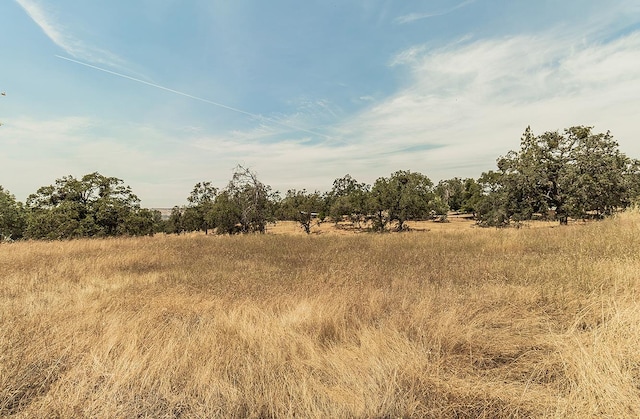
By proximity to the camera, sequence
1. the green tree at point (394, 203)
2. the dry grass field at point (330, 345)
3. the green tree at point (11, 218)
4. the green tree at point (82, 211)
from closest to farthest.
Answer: the dry grass field at point (330, 345) → the green tree at point (82, 211) → the green tree at point (394, 203) → the green tree at point (11, 218)

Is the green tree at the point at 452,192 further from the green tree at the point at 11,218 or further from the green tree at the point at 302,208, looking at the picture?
the green tree at the point at 11,218

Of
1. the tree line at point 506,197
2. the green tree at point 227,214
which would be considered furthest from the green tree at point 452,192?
the green tree at point 227,214

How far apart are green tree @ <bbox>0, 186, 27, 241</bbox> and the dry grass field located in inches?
1664

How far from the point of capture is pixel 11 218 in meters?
36.4

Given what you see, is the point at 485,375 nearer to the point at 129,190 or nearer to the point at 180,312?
the point at 180,312

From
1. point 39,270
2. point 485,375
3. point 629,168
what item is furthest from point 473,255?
point 629,168

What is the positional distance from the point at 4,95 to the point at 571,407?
830 cm

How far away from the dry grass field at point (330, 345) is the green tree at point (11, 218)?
1664 inches

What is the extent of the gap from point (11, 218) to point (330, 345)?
50.7m

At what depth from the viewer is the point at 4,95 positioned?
4.84 m

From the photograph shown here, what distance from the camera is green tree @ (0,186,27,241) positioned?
35.4 metres

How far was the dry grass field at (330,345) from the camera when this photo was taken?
2.35 meters

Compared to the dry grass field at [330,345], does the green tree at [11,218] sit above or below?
above

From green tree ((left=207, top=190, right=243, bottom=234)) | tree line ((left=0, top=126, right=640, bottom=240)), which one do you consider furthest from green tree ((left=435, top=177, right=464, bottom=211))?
green tree ((left=207, top=190, right=243, bottom=234))
